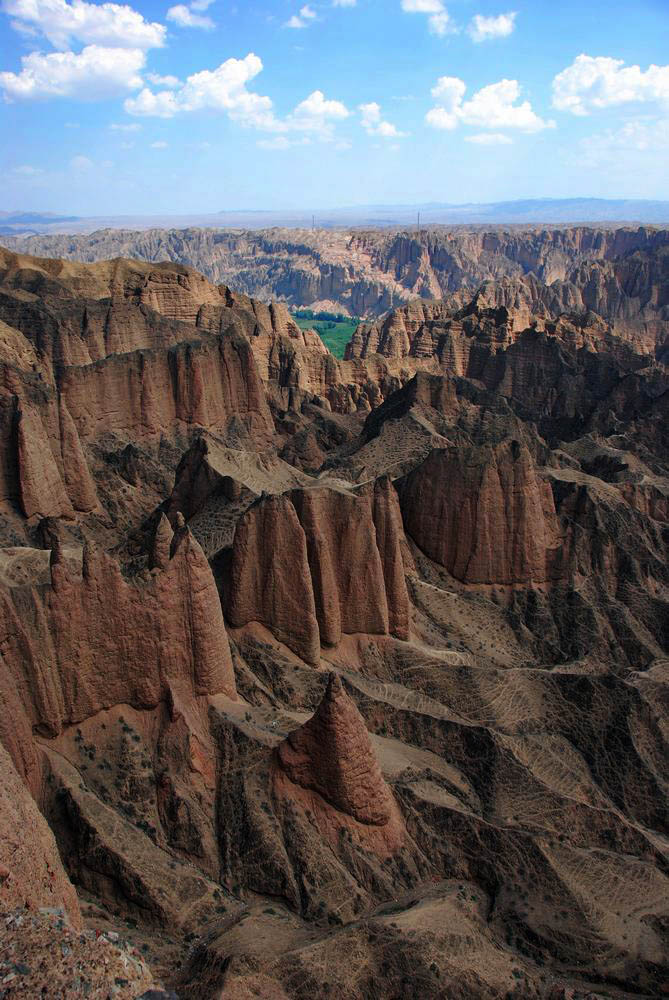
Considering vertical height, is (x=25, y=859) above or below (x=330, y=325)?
below

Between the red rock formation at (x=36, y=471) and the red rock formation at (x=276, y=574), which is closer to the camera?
the red rock formation at (x=276, y=574)

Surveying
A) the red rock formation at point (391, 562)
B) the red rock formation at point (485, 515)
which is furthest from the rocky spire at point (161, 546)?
the red rock formation at point (485, 515)

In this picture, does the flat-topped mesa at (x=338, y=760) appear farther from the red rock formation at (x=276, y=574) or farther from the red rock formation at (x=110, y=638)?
the red rock formation at (x=276, y=574)

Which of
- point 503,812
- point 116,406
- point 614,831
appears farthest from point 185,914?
point 116,406

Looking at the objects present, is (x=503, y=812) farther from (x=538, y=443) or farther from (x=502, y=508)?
(x=538, y=443)

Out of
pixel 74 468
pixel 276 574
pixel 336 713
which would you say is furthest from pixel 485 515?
pixel 74 468

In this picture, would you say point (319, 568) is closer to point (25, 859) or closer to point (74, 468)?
point (25, 859)

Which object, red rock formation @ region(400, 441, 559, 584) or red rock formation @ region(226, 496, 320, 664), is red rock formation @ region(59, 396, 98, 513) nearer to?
red rock formation @ region(400, 441, 559, 584)

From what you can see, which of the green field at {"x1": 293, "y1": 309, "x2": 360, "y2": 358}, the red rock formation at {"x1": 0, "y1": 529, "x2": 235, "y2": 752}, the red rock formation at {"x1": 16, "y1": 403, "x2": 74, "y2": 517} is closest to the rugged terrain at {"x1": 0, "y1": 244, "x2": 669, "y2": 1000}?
the red rock formation at {"x1": 0, "y1": 529, "x2": 235, "y2": 752}
